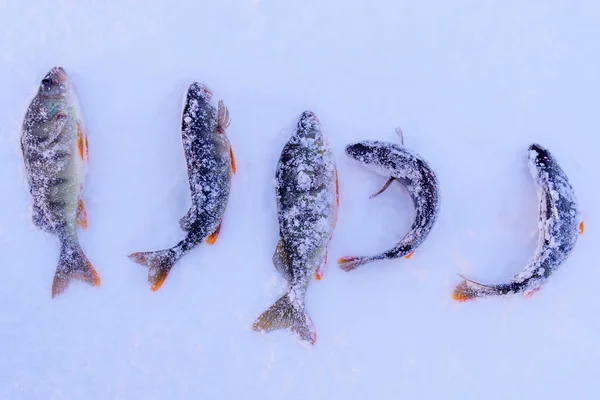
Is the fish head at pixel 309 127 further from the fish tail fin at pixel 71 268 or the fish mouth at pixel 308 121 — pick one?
the fish tail fin at pixel 71 268

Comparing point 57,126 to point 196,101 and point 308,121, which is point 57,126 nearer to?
point 196,101

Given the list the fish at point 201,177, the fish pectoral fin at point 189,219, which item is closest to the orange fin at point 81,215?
the fish at point 201,177

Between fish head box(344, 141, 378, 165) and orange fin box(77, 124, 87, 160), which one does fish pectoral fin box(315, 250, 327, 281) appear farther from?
orange fin box(77, 124, 87, 160)

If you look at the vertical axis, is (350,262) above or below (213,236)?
below

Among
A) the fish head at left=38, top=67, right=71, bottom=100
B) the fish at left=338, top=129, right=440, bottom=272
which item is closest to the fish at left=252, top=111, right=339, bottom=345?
the fish at left=338, top=129, right=440, bottom=272

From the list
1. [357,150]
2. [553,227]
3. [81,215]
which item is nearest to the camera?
[553,227]

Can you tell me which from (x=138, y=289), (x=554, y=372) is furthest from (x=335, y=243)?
(x=554, y=372)

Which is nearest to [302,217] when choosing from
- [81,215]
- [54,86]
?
[81,215]
